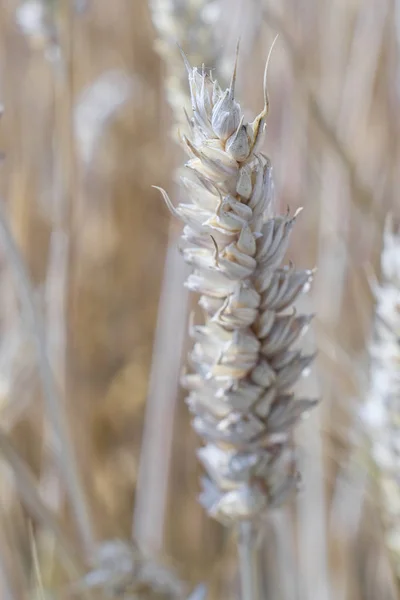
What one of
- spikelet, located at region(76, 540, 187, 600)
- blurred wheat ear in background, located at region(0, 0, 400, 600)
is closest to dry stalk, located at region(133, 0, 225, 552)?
blurred wheat ear in background, located at region(0, 0, 400, 600)

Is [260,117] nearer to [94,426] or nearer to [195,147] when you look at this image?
[195,147]

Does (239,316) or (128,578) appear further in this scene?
(128,578)

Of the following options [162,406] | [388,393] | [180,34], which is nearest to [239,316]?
[388,393]

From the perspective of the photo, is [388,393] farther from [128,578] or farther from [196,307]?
[196,307]

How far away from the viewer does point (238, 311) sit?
1.07 ft

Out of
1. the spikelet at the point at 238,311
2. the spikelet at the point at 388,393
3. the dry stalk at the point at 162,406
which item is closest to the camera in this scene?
the spikelet at the point at 238,311

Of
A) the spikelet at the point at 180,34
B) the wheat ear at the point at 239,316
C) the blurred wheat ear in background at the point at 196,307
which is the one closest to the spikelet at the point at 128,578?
the blurred wheat ear in background at the point at 196,307

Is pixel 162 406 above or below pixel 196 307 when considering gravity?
below

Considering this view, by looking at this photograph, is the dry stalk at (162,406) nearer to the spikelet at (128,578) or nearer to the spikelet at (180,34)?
the spikelet at (180,34)

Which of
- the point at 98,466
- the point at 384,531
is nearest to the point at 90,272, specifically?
the point at 98,466

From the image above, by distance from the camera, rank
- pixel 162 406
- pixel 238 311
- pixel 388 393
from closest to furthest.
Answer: pixel 238 311
pixel 388 393
pixel 162 406

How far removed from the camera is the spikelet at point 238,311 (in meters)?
0.29

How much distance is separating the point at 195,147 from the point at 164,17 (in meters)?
0.32


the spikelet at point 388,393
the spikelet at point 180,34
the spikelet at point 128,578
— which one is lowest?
the spikelet at point 128,578
